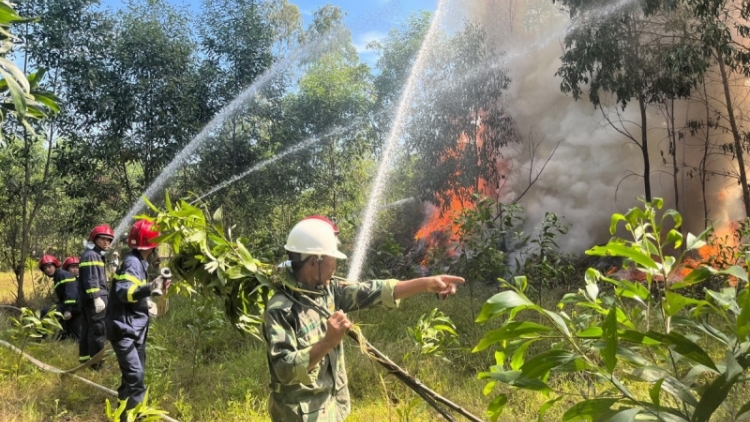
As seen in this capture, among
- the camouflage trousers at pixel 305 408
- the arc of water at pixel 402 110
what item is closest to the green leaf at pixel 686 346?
the camouflage trousers at pixel 305 408

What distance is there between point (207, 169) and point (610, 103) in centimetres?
810

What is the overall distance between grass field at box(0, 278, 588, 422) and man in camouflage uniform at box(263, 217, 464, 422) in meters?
1.14

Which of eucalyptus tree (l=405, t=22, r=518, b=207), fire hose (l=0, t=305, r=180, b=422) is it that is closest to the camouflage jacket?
fire hose (l=0, t=305, r=180, b=422)

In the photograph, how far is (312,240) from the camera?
2223 millimetres

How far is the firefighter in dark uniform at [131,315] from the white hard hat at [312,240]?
80.2 inches

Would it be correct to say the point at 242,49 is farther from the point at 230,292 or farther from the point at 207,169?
the point at 230,292

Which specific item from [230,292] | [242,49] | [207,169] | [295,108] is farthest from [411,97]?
[230,292]

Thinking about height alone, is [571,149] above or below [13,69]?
above

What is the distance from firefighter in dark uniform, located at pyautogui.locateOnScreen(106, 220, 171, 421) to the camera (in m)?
3.96

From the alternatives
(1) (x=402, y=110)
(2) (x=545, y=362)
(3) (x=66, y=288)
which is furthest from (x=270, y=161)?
(2) (x=545, y=362)

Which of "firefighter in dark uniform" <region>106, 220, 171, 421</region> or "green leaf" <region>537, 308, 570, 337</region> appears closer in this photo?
"green leaf" <region>537, 308, 570, 337</region>

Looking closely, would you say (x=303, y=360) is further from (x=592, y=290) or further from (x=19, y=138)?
(x=19, y=138)

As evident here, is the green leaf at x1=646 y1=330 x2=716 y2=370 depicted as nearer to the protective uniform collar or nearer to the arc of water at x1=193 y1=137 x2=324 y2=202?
the protective uniform collar

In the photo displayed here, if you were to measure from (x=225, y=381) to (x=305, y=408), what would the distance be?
3129mm
